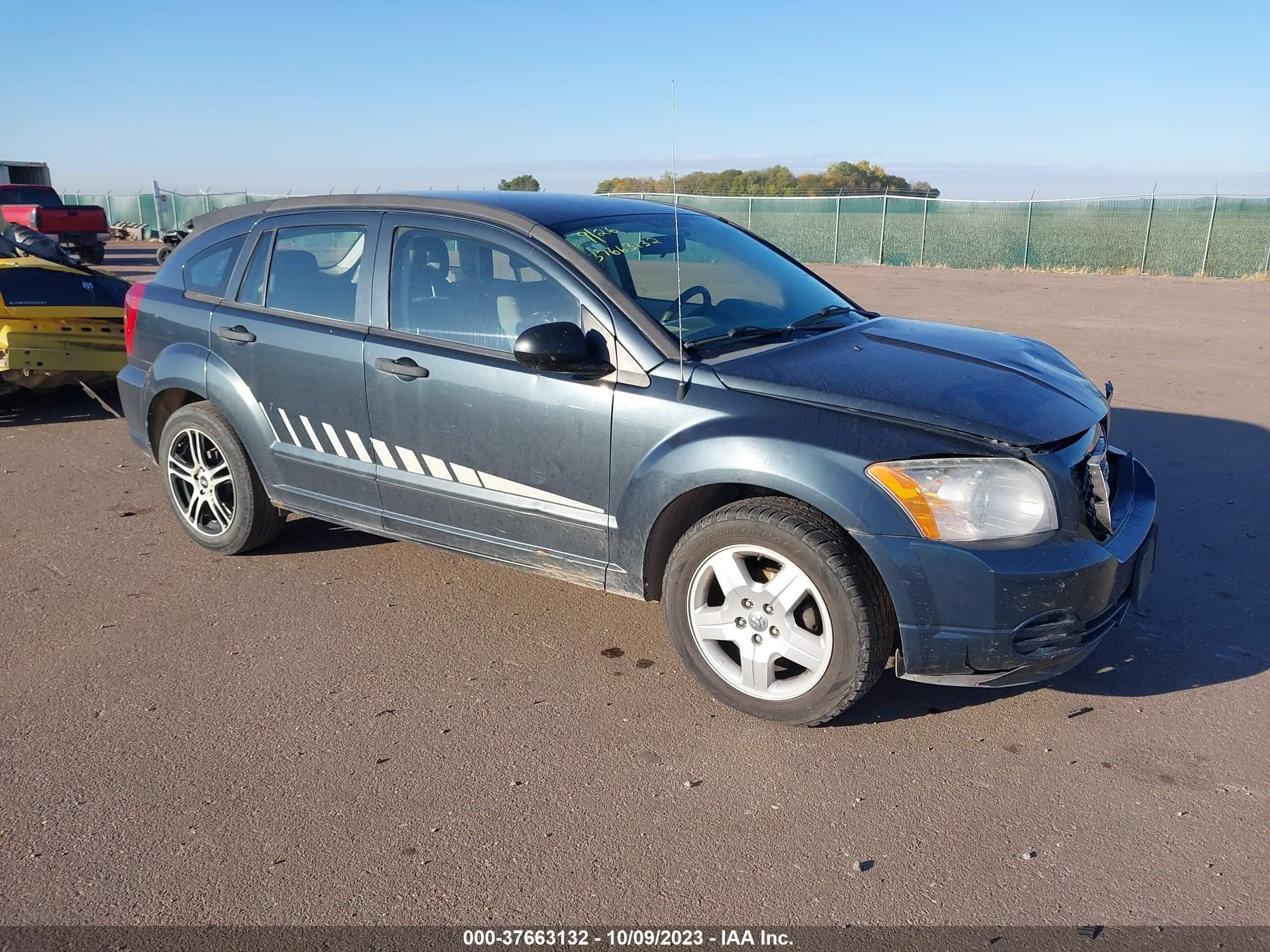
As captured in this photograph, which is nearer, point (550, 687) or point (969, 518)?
point (969, 518)

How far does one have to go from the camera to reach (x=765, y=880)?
9.25 feet

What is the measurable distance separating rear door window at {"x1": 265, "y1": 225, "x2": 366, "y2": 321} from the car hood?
1846mm

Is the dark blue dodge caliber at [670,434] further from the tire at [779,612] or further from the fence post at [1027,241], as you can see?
the fence post at [1027,241]

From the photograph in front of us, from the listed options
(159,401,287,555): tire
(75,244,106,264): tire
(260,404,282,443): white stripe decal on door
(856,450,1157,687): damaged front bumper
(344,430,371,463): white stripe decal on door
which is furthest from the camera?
(75,244,106,264): tire

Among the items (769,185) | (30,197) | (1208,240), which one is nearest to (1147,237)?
(1208,240)

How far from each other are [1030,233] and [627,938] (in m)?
28.2

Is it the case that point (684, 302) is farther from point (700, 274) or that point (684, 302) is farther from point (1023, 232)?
point (1023, 232)

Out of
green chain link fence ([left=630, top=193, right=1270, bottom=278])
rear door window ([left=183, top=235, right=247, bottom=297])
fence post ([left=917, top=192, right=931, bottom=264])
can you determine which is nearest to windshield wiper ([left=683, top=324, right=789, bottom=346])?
rear door window ([left=183, top=235, right=247, bottom=297])

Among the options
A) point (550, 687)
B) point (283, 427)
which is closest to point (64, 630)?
point (283, 427)

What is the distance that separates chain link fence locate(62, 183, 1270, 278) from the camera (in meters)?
24.9

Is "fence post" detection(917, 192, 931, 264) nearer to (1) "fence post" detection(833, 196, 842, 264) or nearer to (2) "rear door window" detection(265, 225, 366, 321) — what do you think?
(1) "fence post" detection(833, 196, 842, 264)

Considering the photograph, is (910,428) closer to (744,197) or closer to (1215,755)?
(1215,755)

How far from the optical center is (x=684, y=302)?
13.8ft

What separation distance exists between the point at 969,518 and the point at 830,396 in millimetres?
624
